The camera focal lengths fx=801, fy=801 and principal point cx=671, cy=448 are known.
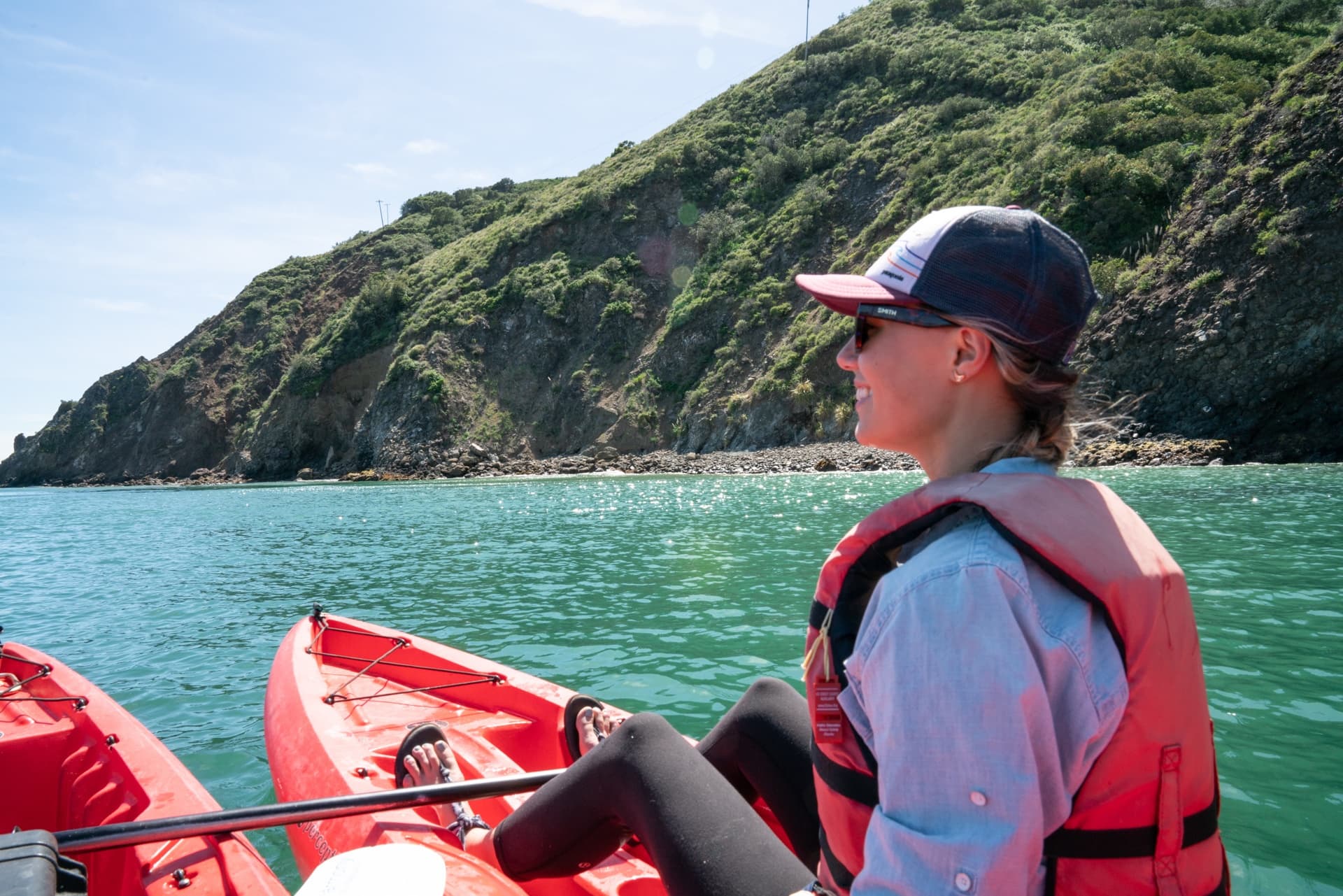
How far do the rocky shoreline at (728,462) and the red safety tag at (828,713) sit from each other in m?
15.5

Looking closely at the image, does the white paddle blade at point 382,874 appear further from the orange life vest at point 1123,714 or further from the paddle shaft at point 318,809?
the orange life vest at point 1123,714

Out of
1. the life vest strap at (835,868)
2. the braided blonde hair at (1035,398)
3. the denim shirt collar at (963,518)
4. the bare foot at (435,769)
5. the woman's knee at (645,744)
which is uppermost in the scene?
the braided blonde hair at (1035,398)

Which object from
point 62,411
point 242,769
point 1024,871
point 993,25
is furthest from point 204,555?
point 62,411

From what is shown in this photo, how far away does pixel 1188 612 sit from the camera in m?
1.29

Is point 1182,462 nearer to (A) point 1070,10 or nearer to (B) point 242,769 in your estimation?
(B) point 242,769

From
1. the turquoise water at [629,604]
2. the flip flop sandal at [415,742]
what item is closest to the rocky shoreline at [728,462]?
the turquoise water at [629,604]

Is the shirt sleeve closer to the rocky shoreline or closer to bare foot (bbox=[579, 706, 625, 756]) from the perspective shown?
bare foot (bbox=[579, 706, 625, 756])

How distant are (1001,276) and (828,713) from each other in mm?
802

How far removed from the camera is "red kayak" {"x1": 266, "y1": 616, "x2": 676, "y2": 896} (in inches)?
117

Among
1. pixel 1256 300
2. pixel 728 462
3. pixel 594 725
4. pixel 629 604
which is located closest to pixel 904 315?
pixel 594 725

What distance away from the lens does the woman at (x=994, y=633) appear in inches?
41.9

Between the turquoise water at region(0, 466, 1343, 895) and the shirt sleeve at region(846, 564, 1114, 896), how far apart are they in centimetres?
358

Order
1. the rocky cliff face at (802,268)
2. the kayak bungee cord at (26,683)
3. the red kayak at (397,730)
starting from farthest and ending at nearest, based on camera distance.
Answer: the rocky cliff face at (802,268) < the kayak bungee cord at (26,683) < the red kayak at (397,730)

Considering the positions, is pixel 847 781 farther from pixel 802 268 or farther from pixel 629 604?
pixel 802 268
